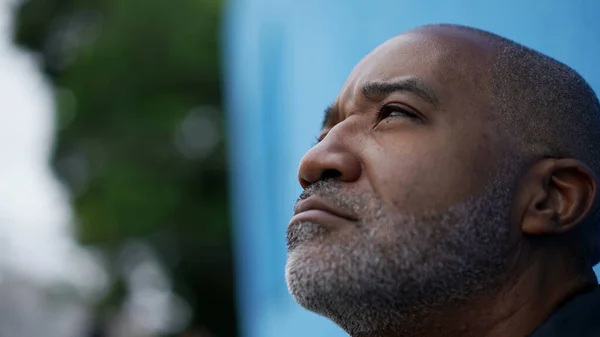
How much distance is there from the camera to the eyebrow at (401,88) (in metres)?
2.08

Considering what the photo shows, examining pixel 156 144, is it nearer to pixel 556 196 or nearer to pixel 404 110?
pixel 404 110

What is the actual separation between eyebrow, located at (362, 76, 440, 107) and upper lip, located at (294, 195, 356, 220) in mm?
290

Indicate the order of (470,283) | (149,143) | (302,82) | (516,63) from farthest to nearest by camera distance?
1. (149,143)
2. (302,82)
3. (516,63)
4. (470,283)

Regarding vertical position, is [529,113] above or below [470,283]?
above

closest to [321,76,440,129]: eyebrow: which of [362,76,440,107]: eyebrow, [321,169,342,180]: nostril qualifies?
[362,76,440,107]: eyebrow

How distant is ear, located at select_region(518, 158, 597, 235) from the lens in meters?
2.00

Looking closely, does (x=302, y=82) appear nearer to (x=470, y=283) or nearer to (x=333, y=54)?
(x=333, y=54)

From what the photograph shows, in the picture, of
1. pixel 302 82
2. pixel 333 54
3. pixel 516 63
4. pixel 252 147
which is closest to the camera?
pixel 516 63

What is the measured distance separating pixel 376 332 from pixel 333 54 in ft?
8.14

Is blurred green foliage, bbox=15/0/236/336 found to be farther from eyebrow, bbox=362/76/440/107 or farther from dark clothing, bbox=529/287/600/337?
dark clothing, bbox=529/287/600/337

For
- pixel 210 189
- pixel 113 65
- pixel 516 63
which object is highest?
pixel 516 63

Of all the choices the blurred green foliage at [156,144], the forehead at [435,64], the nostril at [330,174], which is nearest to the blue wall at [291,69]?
the forehead at [435,64]

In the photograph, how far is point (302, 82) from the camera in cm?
483

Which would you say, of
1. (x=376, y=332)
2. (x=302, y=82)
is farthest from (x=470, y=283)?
(x=302, y=82)
